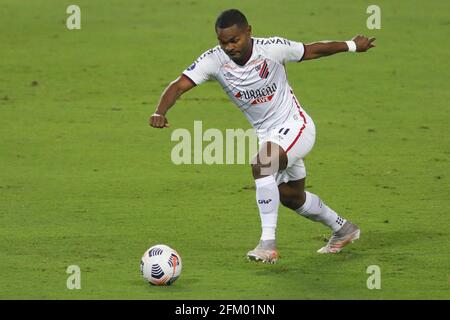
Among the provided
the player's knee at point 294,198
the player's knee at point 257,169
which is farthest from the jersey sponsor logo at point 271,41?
the player's knee at point 294,198

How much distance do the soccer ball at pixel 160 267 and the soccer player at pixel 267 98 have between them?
35.8 inches

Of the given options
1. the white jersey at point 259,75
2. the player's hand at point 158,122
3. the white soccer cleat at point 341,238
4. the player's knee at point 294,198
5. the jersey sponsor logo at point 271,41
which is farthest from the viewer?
the white soccer cleat at point 341,238

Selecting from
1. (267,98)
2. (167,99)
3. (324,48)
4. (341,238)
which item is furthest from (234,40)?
(341,238)

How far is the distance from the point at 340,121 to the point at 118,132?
11.8 ft

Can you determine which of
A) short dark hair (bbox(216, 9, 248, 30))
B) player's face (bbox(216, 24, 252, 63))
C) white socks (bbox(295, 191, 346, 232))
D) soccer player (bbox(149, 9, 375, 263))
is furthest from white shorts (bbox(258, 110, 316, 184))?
short dark hair (bbox(216, 9, 248, 30))

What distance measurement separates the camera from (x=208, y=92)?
68.2ft

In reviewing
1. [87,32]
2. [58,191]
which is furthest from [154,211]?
[87,32]

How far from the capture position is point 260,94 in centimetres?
1113

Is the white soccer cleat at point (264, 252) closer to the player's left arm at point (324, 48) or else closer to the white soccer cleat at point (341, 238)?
the white soccer cleat at point (341, 238)

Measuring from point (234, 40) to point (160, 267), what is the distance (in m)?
2.23

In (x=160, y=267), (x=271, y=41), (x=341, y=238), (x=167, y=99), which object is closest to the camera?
(x=160, y=267)

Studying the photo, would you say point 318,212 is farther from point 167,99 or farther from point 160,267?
point 160,267

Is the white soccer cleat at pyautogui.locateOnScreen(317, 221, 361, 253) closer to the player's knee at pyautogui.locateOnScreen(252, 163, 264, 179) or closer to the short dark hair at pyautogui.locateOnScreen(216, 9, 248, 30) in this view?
the player's knee at pyautogui.locateOnScreen(252, 163, 264, 179)

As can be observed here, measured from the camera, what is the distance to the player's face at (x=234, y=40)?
10742 mm
